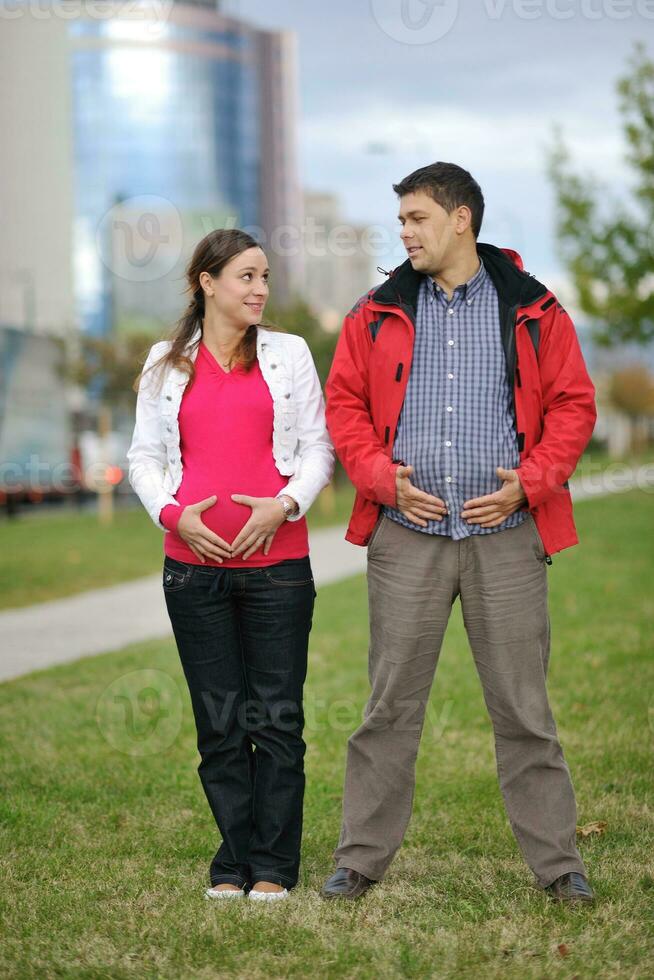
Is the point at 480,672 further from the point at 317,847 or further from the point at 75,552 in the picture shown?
the point at 75,552

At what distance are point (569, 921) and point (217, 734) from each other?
4.01 feet

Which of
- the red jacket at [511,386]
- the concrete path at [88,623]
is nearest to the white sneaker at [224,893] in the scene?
the red jacket at [511,386]

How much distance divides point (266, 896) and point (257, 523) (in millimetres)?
1189

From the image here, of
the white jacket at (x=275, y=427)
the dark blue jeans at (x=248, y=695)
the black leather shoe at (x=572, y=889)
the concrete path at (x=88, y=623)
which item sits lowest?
the concrete path at (x=88, y=623)

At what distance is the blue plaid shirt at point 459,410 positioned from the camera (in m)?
3.77

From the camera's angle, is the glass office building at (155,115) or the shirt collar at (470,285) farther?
the glass office building at (155,115)

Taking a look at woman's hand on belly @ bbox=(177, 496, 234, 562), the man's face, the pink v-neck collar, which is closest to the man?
the man's face

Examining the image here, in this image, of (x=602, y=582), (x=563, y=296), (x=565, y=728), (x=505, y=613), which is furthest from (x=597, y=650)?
(x=563, y=296)

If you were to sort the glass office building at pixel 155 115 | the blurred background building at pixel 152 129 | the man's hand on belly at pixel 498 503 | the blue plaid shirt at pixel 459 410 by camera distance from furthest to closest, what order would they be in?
the glass office building at pixel 155 115 → the blurred background building at pixel 152 129 → the blue plaid shirt at pixel 459 410 → the man's hand on belly at pixel 498 503

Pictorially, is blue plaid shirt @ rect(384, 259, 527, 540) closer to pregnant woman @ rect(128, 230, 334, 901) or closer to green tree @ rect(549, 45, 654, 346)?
pregnant woman @ rect(128, 230, 334, 901)

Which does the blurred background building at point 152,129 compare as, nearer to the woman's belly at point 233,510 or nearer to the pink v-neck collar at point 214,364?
the pink v-neck collar at point 214,364

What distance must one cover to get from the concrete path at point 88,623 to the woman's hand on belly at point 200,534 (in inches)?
183

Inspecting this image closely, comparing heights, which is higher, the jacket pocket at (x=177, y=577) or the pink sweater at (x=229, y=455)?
the pink sweater at (x=229, y=455)

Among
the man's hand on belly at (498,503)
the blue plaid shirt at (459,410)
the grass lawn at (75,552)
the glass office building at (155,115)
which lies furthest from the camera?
the glass office building at (155,115)
